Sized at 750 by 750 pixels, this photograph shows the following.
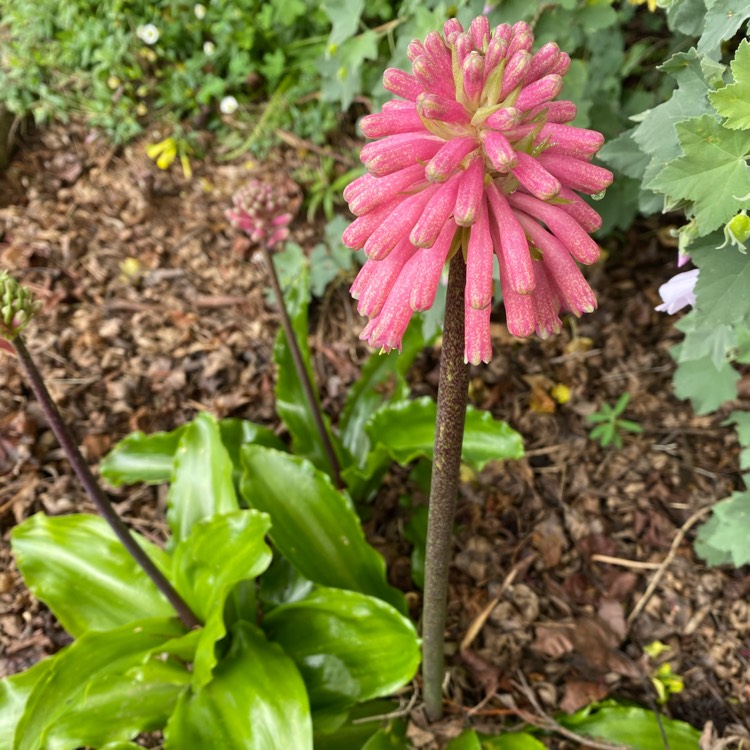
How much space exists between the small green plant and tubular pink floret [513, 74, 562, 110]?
7.19 feet

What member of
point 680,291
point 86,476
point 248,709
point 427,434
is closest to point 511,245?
point 680,291

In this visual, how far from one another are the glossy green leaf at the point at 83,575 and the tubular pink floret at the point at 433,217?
5.92ft

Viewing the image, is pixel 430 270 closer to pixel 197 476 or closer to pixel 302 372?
pixel 302 372

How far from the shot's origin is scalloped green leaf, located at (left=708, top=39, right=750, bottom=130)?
4.39 ft

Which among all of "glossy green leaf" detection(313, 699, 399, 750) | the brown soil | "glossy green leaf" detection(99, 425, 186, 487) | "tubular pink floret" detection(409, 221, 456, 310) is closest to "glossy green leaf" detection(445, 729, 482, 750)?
the brown soil

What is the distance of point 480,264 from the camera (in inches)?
46.4

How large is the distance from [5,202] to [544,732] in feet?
13.3

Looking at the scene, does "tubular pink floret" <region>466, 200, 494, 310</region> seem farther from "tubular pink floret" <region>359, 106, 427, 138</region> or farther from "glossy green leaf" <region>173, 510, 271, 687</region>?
"glossy green leaf" <region>173, 510, 271, 687</region>

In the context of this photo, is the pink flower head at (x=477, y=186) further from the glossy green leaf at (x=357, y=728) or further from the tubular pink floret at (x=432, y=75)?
the glossy green leaf at (x=357, y=728)

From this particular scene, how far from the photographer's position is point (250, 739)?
2.01m

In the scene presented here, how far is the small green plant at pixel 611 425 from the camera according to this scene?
10.2ft

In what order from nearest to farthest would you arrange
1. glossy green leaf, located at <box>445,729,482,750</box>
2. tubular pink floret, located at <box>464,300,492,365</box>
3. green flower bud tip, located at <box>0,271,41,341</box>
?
tubular pink floret, located at <box>464,300,492,365</box>
green flower bud tip, located at <box>0,271,41,341</box>
glossy green leaf, located at <box>445,729,482,750</box>

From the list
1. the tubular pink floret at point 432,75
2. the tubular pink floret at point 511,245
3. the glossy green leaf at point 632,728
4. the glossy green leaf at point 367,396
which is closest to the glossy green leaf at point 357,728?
the glossy green leaf at point 632,728

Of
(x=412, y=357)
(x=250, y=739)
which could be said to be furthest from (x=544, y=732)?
(x=412, y=357)
